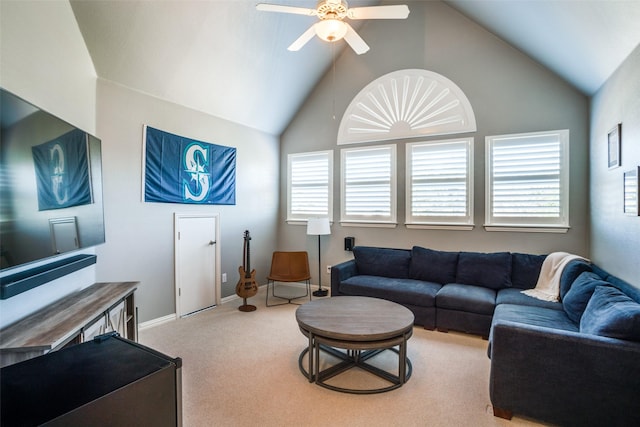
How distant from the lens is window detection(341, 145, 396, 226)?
15.3 ft

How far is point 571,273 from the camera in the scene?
2.96 meters

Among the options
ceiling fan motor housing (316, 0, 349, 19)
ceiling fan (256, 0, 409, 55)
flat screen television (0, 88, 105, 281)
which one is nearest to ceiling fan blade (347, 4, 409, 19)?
ceiling fan (256, 0, 409, 55)

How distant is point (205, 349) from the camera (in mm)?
3020

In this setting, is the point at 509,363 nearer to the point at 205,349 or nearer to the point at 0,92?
the point at 205,349

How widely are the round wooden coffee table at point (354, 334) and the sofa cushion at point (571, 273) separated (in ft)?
5.33

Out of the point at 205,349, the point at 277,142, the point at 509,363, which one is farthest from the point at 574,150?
the point at 205,349

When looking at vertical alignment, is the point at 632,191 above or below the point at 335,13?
below

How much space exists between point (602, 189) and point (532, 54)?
178 centimetres

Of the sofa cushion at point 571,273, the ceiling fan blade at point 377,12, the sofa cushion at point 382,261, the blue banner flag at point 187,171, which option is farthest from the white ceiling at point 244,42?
the sofa cushion at point 382,261

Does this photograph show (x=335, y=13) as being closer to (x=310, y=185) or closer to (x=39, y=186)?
(x=39, y=186)

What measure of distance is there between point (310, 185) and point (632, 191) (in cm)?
396

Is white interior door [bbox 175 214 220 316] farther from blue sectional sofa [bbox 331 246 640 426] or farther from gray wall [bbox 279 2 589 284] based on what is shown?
blue sectional sofa [bbox 331 246 640 426]

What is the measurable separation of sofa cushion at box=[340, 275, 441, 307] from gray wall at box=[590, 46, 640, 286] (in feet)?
5.46

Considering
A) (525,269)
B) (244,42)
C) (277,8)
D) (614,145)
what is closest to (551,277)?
(525,269)
